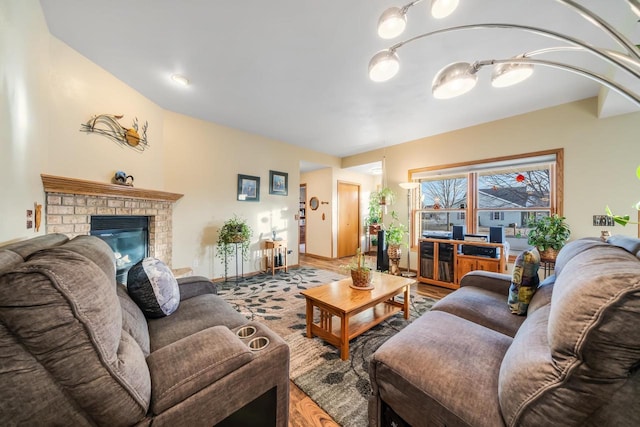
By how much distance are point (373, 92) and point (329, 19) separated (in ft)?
3.60

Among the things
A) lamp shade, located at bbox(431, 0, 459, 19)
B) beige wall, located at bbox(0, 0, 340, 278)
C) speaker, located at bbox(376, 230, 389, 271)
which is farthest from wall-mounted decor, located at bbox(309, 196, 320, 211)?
lamp shade, located at bbox(431, 0, 459, 19)

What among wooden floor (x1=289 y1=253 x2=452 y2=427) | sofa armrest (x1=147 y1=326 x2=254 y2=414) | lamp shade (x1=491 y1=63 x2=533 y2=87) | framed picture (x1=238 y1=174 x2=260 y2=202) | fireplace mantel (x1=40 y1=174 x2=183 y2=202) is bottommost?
wooden floor (x1=289 y1=253 x2=452 y2=427)

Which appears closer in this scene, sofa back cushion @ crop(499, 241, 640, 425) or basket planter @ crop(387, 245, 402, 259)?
sofa back cushion @ crop(499, 241, 640, 425)

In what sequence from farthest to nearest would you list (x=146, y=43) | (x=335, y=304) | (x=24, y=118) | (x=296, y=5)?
(x=146, y=43)
(x=335, y=304)
(x=296, y=5)
(x=24, y=118)

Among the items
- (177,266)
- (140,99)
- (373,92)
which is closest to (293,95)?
(373,92)

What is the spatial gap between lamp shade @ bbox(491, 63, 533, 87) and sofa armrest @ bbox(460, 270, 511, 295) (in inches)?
60.2

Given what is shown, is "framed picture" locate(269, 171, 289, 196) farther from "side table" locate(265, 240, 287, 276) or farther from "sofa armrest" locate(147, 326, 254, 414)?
"sofa armrest" locate(147, 326, 254, 414)

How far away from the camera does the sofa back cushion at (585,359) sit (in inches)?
23.7

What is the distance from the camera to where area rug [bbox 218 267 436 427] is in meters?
1.40

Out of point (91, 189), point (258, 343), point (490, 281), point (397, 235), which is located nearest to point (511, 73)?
point (490, 281)

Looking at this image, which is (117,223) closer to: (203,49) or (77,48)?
(77,48)

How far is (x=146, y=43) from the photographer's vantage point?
6.38 ft

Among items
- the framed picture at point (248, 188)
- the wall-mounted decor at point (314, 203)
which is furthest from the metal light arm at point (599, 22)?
the wall-mounted decor at point (314, 203)

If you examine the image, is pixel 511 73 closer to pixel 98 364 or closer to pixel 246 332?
pixel 246 332
